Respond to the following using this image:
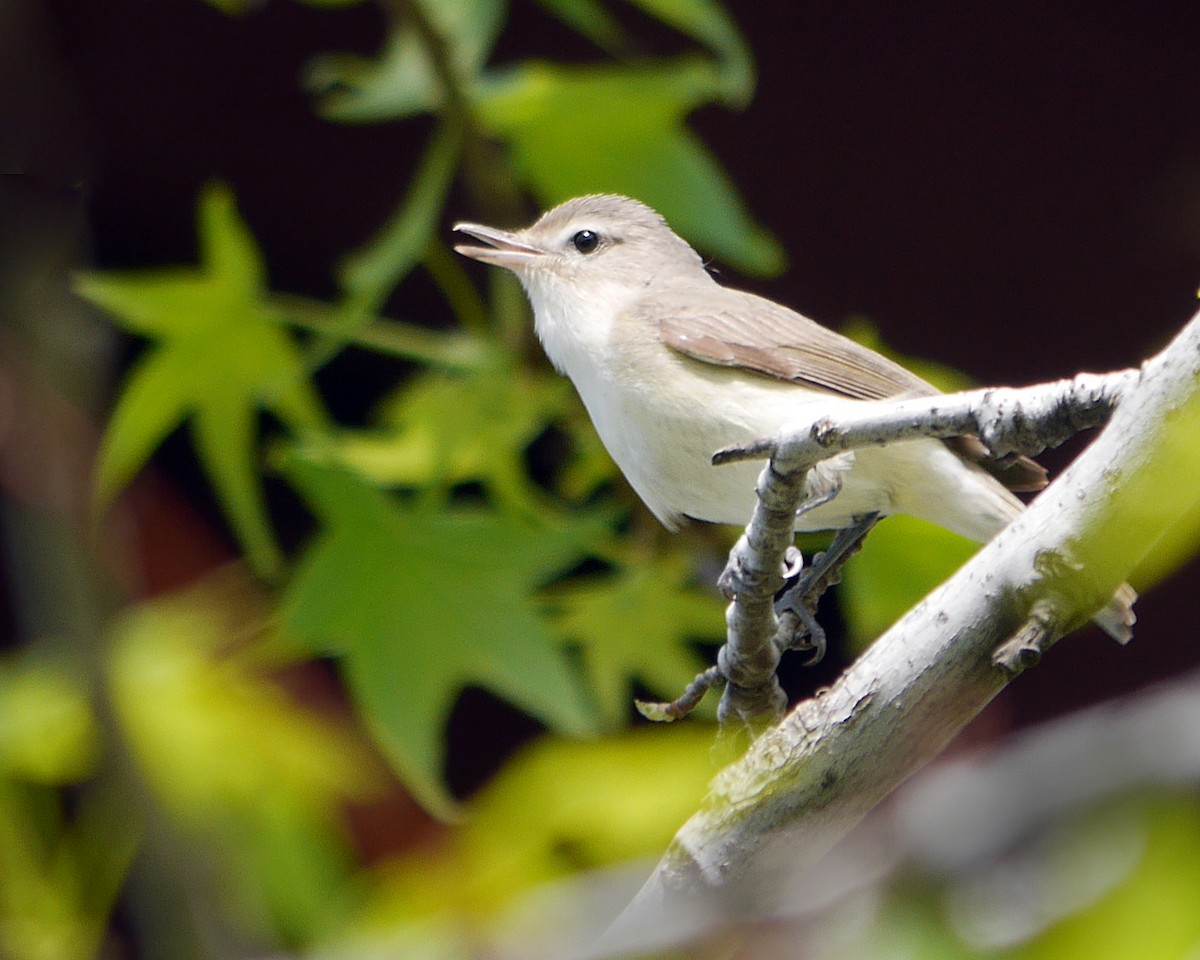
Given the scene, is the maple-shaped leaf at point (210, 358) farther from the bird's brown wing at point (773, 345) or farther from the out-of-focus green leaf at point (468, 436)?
the bird's brown wing at point (773, 345)

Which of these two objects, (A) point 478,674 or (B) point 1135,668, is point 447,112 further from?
(B) point 1135,668

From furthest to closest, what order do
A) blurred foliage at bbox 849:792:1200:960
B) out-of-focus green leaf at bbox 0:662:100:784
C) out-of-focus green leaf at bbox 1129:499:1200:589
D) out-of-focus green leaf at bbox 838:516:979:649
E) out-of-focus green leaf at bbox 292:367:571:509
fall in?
out-of-focus green leaf at bbox 0:662:100:784 → out-of-focus green leaf at bbox 292:367:571:509 → out-of-focus green leaf at bbox 838:516:979:649 → out-of-focus green leaf at bbox 1129:499:1200:589 → blurred foliage at bbox 849:792:1200:960

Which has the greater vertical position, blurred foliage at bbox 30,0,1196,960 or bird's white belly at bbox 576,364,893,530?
bird's white belly at bbox 576,364,893,530

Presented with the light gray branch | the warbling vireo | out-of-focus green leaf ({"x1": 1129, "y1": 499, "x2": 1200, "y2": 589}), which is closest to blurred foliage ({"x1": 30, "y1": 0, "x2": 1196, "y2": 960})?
the warbling vireo

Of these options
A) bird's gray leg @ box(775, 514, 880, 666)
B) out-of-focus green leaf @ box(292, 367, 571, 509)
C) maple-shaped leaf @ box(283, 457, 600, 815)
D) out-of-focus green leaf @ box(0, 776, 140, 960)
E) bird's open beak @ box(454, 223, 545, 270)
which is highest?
bird's open beak @ box(454, 223, 545, 270)

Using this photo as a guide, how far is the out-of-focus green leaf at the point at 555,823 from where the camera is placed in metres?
1.44

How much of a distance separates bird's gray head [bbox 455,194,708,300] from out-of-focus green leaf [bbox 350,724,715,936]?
0.47m

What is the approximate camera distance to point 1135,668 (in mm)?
2498

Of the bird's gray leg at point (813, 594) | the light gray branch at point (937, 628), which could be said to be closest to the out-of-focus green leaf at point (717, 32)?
the bird's gray leg at point (813, 594)

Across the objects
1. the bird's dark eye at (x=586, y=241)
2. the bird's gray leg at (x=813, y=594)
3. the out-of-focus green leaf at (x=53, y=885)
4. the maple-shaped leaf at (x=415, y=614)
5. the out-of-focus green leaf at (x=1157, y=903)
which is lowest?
the out-of-focus green leaf at (x=53, y=885)

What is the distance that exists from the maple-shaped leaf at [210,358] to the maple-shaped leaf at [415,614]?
0.19m

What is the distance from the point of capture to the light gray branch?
1.73 feet

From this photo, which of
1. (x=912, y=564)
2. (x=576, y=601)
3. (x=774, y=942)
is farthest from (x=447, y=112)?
(x=774, y=942)

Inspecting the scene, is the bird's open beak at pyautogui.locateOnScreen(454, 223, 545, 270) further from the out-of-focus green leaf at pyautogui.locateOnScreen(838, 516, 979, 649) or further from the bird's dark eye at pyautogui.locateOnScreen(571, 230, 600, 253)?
the out-of-focus green leaf at pyautogui.locateOnScreen(838, 516, 979, 649)
